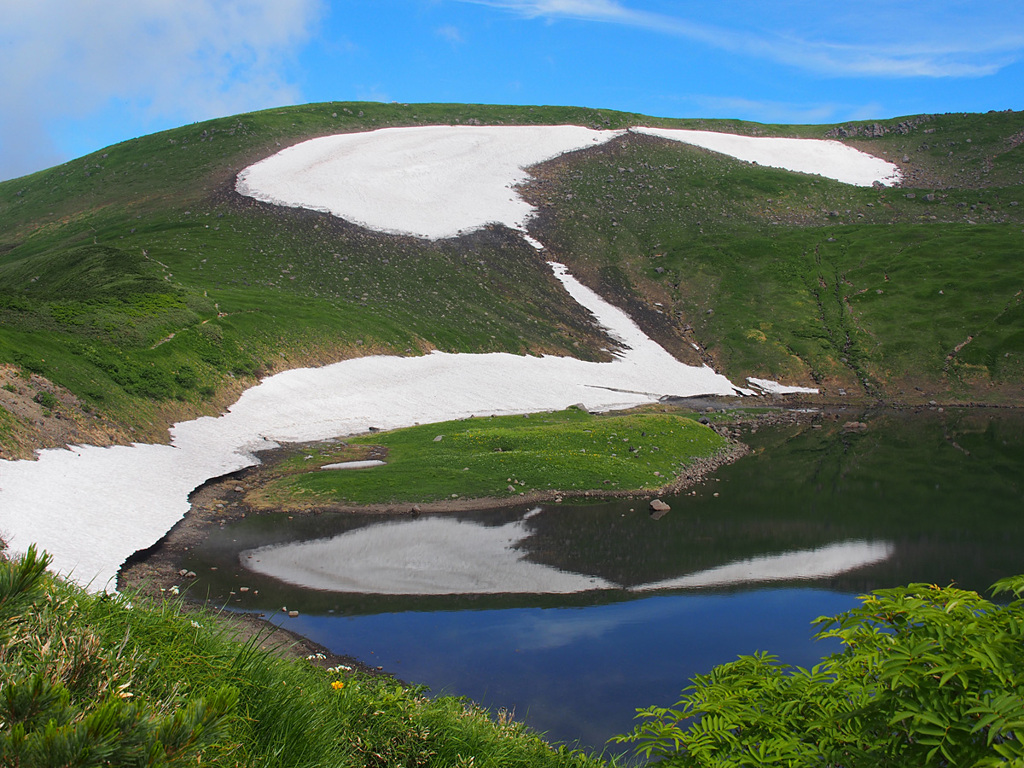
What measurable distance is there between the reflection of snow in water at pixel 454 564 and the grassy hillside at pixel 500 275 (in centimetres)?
1208

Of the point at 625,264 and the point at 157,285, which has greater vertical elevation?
the point at 625,264

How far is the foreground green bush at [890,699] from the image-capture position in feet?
14.8

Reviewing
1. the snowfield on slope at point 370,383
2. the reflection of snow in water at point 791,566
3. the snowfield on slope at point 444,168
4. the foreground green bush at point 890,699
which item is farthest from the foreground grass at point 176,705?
the snowfield on slope at point 444,168

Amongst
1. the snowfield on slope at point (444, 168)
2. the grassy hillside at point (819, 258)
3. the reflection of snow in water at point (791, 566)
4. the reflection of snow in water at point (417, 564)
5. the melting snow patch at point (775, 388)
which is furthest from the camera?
the snowfield on slope at point (444, 168)

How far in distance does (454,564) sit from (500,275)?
53048 millimetres

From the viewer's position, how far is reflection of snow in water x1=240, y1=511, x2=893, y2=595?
20.8 metres

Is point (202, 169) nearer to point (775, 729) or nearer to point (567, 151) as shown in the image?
point (567, 151)

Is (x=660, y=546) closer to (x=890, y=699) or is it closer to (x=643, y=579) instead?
(x=643, y=579)

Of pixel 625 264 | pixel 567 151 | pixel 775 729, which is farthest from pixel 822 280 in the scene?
pixel 775 729

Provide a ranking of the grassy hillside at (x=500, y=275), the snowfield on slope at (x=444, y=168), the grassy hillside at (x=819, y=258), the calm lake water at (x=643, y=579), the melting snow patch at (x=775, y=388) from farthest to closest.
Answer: the snowfield on slope at (x=444, y=168) → the grassy hillside at (x=819, y=258) → the melting snow patch at (x=775, y=388) → the grassy hillside at (x=500, y=275) → the calm lake water at (x=643, y=579)

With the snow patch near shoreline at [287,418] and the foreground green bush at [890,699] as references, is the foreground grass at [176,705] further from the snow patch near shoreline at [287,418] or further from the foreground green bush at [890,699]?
the snow patch near shoreline at [287,418]

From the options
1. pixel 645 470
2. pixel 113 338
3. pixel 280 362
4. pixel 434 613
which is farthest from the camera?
pixel 280 362

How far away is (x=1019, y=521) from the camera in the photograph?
29.0m

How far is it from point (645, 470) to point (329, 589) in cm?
1754
